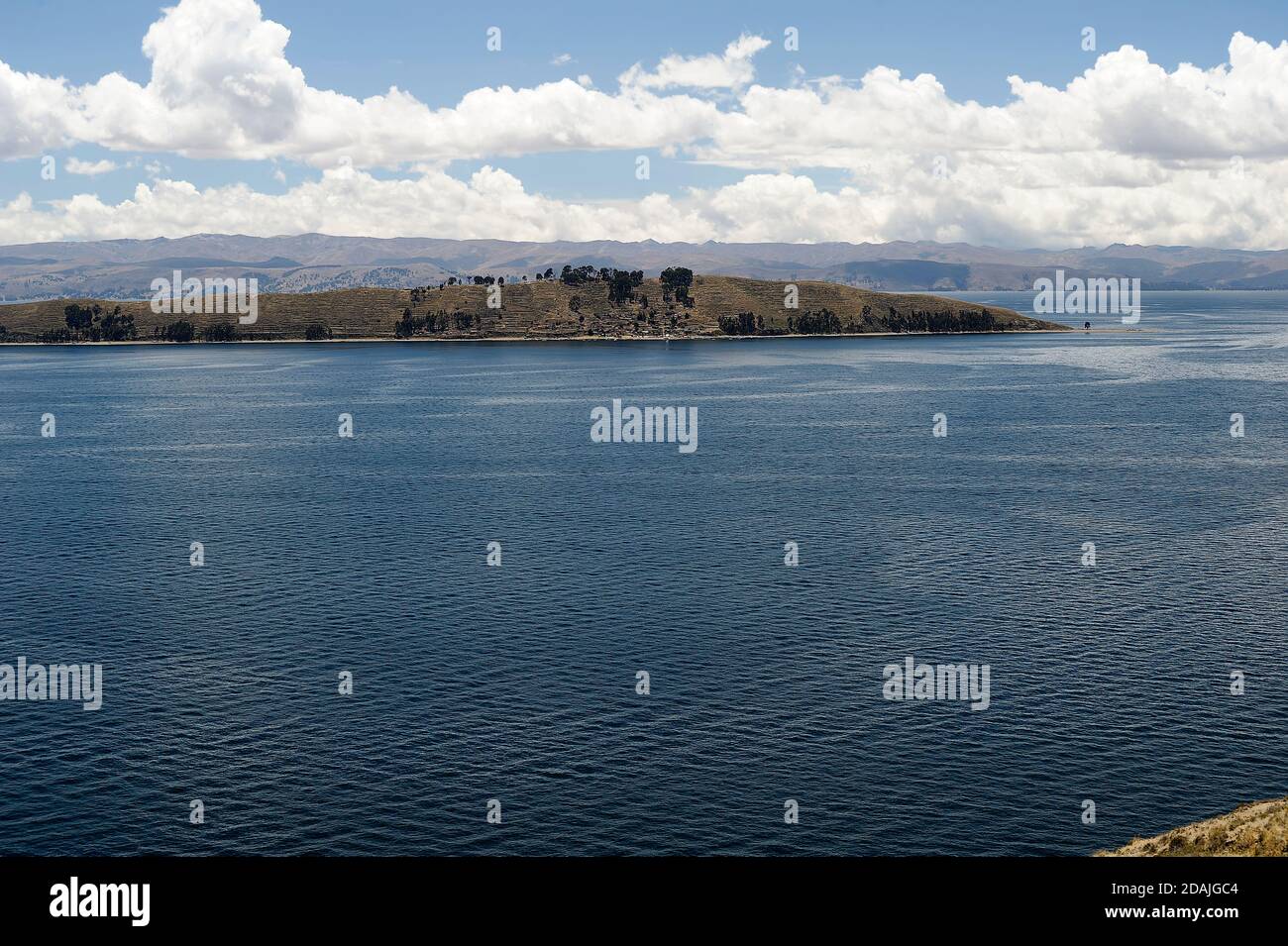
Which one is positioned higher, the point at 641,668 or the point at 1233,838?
the point at 1233,838

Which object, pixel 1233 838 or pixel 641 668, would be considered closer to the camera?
pixel 1233 838

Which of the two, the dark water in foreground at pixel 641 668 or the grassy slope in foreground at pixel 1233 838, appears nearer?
the grassy slope in foreground at pixel 1233 838

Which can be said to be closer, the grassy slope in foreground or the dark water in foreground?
the grassy slope in foreground

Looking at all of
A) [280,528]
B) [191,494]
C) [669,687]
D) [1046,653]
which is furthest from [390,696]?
[191,494]

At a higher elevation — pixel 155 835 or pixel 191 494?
pixel 191 494
